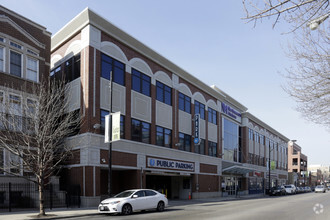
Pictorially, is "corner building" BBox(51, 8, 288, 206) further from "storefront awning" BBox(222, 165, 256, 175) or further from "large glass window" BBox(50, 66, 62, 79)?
"storefront awning" BBox(222, 165, 256, 175)

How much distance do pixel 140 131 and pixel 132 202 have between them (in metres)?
11.0

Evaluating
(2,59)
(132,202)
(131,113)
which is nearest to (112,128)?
(132,202)

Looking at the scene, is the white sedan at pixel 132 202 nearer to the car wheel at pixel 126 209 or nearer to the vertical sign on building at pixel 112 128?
the car wheel at pixel 126 209

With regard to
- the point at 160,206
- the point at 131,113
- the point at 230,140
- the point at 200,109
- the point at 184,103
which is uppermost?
the point at 184,103

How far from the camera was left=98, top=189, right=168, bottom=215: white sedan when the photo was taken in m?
17.7

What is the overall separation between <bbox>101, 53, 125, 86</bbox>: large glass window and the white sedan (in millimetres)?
10380

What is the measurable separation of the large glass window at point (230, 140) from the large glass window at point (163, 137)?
50.9ft

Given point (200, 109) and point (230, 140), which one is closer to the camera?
point (200, 109)

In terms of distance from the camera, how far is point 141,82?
97.7ft

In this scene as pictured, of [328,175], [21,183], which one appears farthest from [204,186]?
[328,175]

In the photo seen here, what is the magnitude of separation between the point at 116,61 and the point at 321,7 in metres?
21.3

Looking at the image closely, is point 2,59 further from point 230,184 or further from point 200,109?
point 230,184

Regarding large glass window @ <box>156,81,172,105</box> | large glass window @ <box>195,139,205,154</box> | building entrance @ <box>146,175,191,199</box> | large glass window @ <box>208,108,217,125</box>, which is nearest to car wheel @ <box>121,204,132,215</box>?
large glass window @ <box>156,81,172,105</box>

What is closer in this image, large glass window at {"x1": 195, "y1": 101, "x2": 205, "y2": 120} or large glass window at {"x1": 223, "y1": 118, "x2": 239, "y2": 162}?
large glass window at {"x1": 195, "y1": 101, "x2": 205, "y2": 120}
